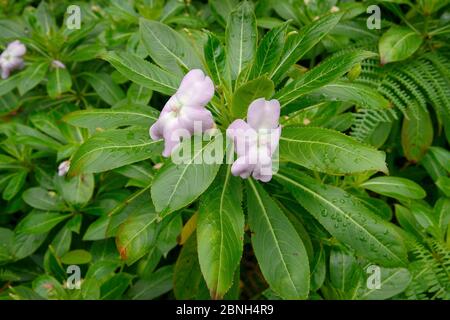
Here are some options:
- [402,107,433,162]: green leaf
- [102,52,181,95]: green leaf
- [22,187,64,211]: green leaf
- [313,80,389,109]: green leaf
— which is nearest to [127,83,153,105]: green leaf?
[22,187,64,211]: green leaf

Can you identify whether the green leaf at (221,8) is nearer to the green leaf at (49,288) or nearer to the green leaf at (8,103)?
the green leaf at (8,103)

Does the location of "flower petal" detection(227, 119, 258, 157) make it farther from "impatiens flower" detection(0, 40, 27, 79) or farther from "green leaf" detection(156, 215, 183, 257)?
"impatiens flower" detection(0, 40, 27, 79)

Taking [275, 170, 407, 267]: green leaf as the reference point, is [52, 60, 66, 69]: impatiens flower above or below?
above

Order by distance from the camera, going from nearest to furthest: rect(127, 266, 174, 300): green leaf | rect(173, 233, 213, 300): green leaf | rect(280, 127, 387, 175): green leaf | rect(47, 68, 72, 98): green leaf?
rect(280, 127, 387, 175): green leaf < rect(173, 233, 213, 300): green leaf < rect(127, 266, 174, 300): green leaf < rect(47, 68, 72, 98): green leaf

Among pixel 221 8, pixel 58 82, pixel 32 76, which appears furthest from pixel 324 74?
pixel 32 76

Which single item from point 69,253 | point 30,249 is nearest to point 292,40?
point 69,253

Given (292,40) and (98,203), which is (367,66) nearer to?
(292,40)

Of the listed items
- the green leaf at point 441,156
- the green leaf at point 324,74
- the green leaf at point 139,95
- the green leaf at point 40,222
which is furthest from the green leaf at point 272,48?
the green leaf at point 40,222
